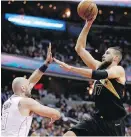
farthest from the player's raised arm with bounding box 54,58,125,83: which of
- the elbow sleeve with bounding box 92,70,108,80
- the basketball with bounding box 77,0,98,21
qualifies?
the basketball with bounding box 77,0,98,21

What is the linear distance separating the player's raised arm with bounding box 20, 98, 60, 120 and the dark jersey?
1.04m

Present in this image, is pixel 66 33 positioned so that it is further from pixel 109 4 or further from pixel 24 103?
pixel 24 103

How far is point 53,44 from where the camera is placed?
2198cm

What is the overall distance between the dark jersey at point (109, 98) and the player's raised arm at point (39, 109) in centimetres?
104

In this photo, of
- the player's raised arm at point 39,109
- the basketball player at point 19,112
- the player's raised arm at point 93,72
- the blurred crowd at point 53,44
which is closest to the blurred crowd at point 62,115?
the blurred crowd at point 53,44

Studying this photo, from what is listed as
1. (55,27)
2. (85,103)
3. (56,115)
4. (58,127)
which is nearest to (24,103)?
(56,115)

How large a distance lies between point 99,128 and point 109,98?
441 mm

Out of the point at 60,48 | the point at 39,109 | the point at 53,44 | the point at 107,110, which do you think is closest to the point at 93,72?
the point at 107,110

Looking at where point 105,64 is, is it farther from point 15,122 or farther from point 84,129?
point 15,122

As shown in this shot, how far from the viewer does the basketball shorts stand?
586cm

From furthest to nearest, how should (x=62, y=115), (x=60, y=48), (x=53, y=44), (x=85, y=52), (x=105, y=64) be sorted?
(x=53, y=44), (x=60, y=48), (x=62, y=115), (x=85, y=52), (x=105, y=64)

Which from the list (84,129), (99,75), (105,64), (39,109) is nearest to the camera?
(39,109)

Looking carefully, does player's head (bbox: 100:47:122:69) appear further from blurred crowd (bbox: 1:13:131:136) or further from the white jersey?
blurred crowd (bbox: 1:13:131:136)

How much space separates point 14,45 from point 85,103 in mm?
4546
